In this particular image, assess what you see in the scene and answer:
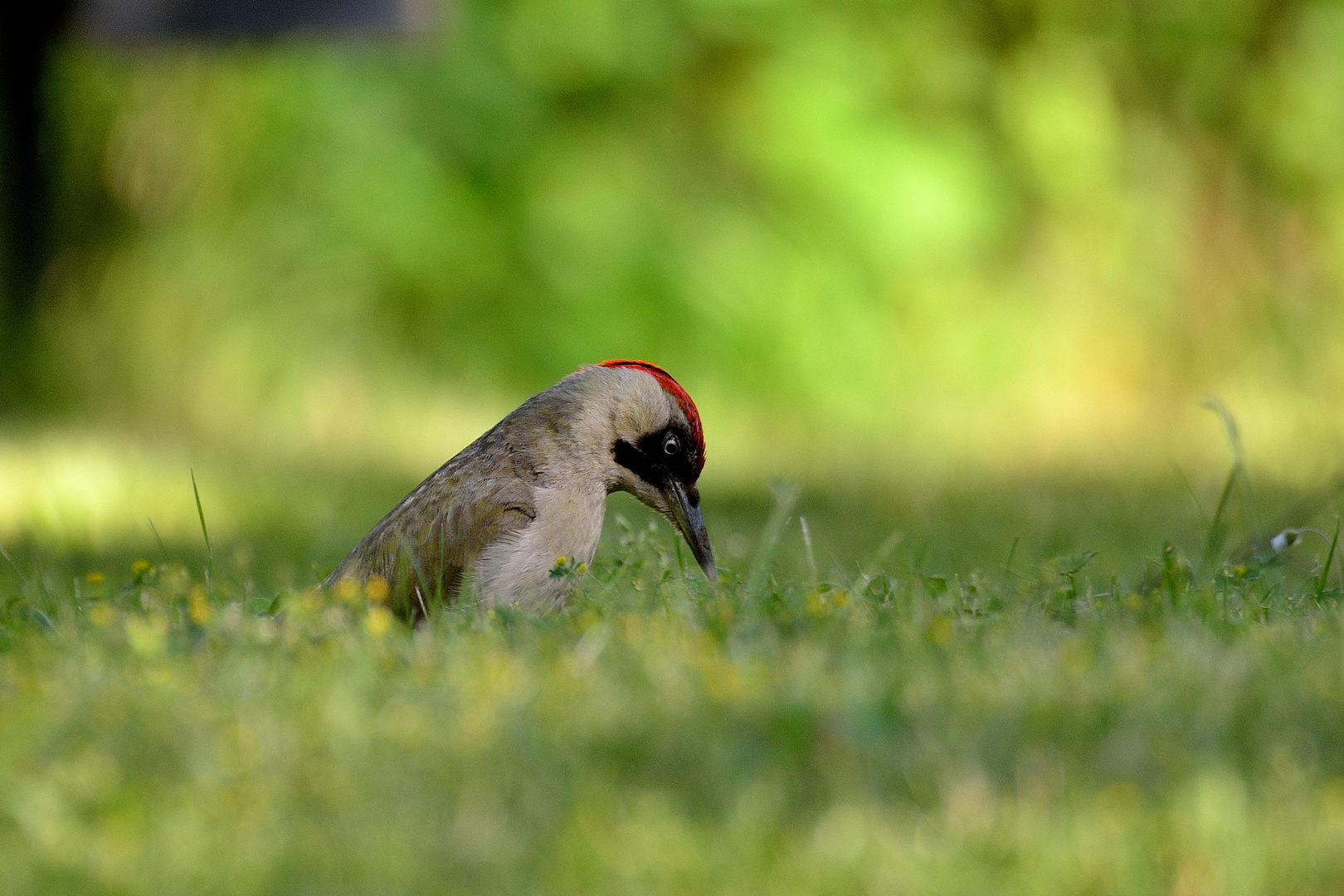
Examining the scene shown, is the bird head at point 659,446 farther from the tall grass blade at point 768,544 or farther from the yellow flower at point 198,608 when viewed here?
the yellow flower at point 198,608

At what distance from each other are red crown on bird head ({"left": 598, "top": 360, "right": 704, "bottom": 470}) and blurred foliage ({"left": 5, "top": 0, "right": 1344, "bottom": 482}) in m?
4.22

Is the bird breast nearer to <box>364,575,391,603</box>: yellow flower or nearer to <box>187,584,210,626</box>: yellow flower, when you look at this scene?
<box>364,575,391,603</box>: yellow flower

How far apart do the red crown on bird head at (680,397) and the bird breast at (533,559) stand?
41 cm

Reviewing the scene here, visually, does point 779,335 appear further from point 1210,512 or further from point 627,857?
point 627,857

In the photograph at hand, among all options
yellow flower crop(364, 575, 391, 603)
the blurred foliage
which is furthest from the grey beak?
the blurred foliage

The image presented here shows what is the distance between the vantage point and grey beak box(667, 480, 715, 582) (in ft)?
13.8

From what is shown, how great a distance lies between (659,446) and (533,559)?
1.76ft

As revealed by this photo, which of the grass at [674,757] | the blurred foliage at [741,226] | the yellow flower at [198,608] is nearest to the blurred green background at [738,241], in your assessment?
the blurred foliage at [741,226]

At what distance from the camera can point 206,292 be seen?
9312 mm

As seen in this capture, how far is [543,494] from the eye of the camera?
Result: 3895mm

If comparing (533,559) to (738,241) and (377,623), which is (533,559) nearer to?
(377,623)

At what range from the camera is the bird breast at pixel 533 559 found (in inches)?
149

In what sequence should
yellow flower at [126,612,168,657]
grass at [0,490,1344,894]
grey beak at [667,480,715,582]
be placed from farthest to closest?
grey beak at [667,480,715,582]
yellow flower at [126,612,168,657]
grass at [0,490,1344,894]

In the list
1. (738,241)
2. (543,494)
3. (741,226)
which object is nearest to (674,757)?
(543,494)
